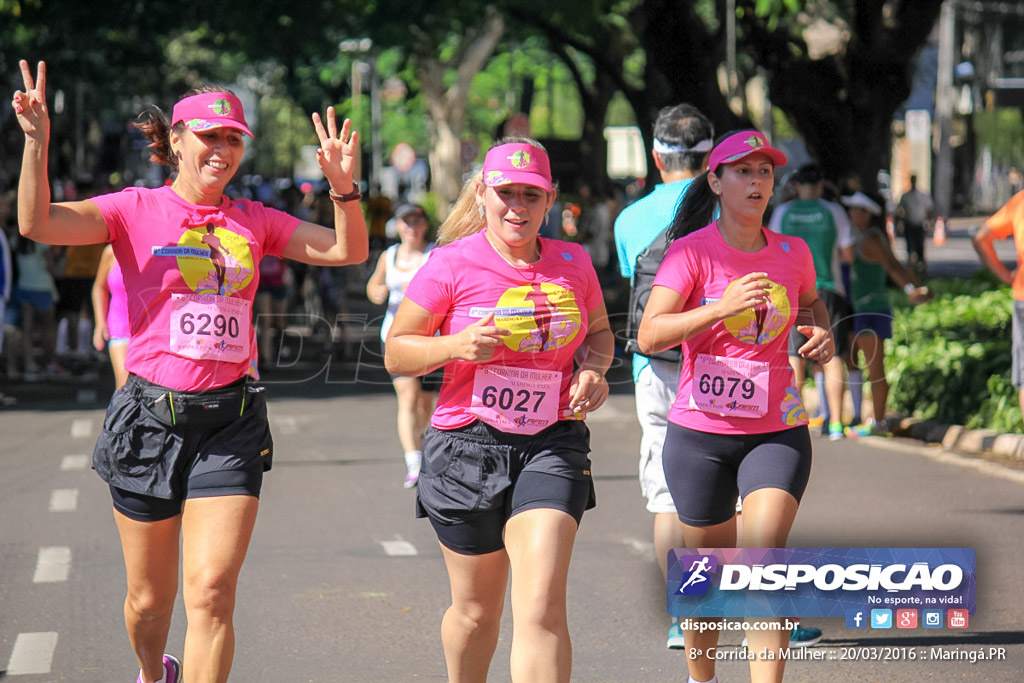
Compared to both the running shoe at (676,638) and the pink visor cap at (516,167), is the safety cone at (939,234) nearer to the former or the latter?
the running shoe at (676,638)

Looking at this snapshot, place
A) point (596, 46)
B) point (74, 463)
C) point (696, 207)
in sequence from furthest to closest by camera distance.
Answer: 1. point (596, 46)
2. point (74, 463)
3. point (696, 207)

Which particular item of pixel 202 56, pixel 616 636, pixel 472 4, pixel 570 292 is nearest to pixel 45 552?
pixel 616 636

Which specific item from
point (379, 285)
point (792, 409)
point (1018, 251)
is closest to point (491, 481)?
point (792, 409)

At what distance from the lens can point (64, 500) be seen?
372 inches

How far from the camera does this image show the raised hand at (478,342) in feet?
13.9

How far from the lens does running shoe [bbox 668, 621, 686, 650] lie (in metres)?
6.00

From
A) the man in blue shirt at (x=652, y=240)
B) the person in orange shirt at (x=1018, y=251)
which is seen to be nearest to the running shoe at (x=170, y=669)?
the man in blue shirt at (x=652, y=240)

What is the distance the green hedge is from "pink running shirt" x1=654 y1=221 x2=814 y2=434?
674 cm

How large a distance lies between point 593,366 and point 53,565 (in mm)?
4002

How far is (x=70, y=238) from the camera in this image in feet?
15.1

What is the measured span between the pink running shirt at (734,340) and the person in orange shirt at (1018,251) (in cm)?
376

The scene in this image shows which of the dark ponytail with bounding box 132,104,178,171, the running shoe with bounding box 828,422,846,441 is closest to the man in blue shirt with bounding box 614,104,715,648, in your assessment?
the dark ponytail with bounding box 132,104,178,171

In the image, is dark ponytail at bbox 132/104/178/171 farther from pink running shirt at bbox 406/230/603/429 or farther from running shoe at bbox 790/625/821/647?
running shoe at bbox 790/625/821/647

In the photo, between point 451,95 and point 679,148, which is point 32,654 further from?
point 451,95
